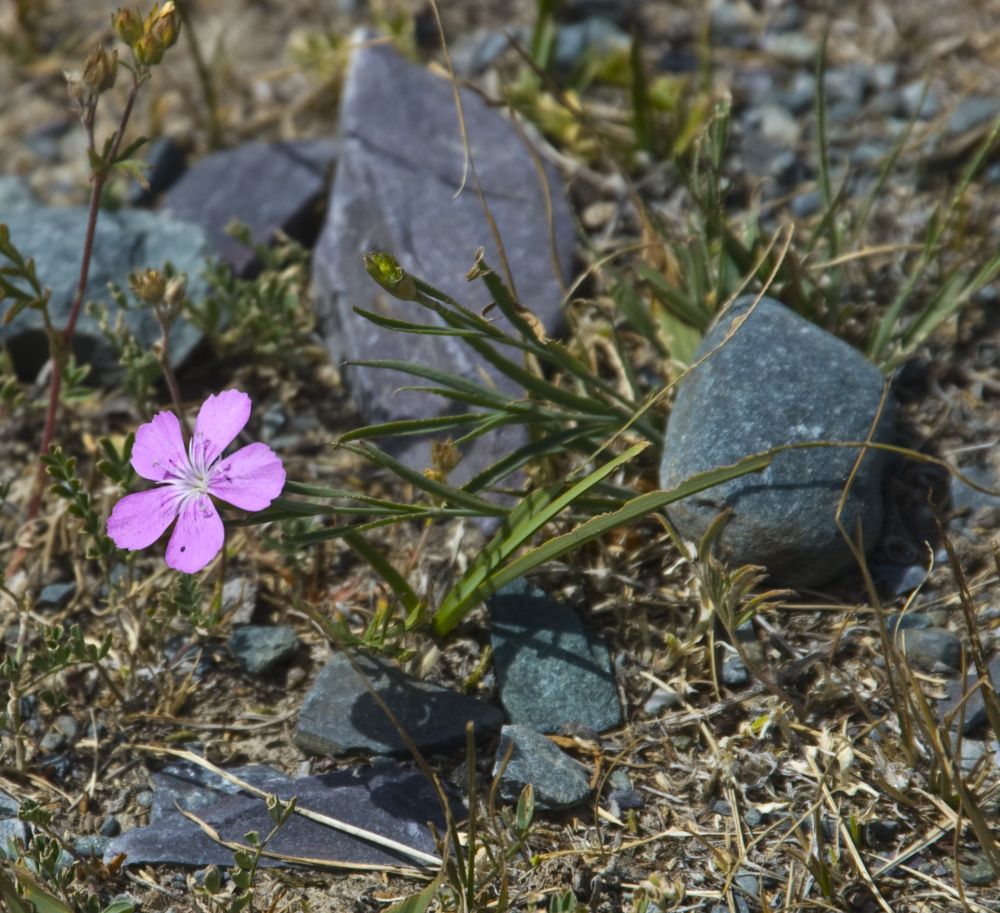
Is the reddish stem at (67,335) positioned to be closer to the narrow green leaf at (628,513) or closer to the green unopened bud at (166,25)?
the green unopened bud at (166,25)

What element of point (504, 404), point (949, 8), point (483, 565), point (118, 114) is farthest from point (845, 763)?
point (118, 114)

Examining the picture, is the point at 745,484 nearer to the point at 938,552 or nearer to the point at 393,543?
the point at 938,552

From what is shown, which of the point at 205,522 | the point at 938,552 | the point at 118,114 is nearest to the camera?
the point at 205,522

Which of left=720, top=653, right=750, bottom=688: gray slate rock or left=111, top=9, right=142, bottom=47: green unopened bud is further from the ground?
left=111, top=9, right=142, bottom=47: green unopened bud

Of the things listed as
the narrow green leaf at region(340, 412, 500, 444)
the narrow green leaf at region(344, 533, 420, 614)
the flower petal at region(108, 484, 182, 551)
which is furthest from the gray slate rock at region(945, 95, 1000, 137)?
the flower petal at region(108, 484, 182, 551)

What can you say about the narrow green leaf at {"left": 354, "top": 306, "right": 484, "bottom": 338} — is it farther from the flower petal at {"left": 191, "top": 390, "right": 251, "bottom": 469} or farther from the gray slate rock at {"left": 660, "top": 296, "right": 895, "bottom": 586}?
the gray slate rock at {"left": 660, "top": 296, "right": 895, "bottom": 586}

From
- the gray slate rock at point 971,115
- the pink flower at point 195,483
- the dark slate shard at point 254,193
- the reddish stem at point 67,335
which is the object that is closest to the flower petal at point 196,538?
the pink flower at point 195,483
